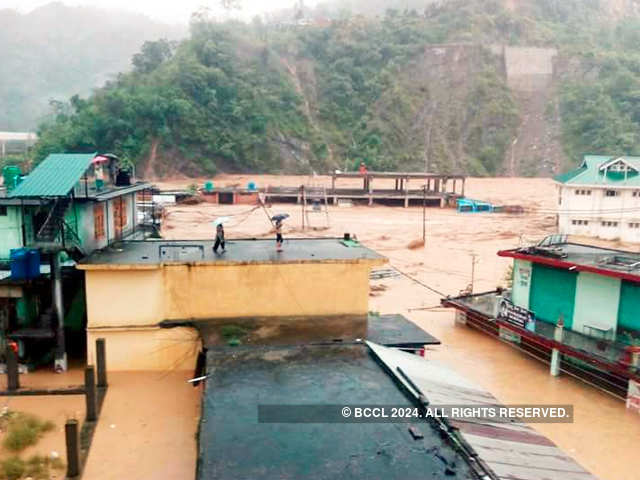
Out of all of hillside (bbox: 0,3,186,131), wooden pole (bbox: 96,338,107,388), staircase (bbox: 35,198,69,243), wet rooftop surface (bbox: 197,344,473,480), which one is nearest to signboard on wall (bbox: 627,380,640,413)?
wet rooftop surface (bbox: 197,344,473,480)

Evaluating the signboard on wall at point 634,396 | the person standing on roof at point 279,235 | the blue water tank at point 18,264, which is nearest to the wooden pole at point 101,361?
the blue water tank at point 18,264

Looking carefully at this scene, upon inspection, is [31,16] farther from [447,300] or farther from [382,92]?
[447,300]

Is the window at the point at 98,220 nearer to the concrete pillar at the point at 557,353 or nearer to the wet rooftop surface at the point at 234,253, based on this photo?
the wet rooftop surface at the point at 234,253

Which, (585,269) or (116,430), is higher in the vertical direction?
(585,269)

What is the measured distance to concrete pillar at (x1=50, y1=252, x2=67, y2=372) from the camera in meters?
17.3

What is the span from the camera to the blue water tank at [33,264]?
700 inches

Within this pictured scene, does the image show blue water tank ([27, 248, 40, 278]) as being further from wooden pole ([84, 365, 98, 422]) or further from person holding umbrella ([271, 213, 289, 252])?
person holding umbrella ([271, 213, 289, 252])

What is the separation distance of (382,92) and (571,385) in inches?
3091

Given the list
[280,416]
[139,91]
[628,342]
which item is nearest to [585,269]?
[628,342]

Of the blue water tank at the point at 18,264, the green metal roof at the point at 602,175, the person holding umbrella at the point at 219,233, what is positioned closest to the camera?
the blue water tank at the point at 18,264

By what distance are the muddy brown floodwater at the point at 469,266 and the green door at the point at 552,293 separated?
5.76ft

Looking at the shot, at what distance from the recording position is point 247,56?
89.2 m

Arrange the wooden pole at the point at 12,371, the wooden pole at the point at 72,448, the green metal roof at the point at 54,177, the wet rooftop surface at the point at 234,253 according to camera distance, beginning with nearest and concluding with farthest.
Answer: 1. the wooden pole at the point at 72,448
2. the wooden pole at the point at 12,371
3. the green metal roof at the point at 54,177
4. the wet rooftop surface at the point at 234,253

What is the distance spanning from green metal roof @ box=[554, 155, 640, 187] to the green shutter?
2667cm
